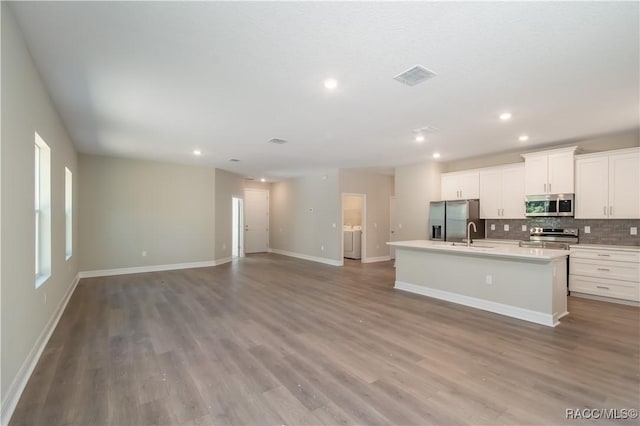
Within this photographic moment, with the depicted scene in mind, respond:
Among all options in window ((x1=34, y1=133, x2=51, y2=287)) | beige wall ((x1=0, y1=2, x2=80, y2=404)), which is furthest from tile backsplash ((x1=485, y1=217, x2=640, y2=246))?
window ((x1=34, y1=133, x2=51, y2=287))

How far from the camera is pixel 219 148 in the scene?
18.4 feet

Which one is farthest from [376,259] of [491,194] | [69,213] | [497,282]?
[69,213]

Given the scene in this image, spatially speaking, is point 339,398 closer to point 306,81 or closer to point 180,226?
point 306,81

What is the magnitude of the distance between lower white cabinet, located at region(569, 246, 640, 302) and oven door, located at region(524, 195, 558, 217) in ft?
2.26

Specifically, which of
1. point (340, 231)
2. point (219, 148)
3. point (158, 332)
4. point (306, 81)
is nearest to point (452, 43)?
point (306, 81)

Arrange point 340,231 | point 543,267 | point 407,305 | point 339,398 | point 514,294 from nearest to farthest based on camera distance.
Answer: point 339,398
point 543,267
point 514,294
point 407,305
point 340,231

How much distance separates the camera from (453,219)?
6.38 metres

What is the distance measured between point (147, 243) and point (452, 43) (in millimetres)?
7092

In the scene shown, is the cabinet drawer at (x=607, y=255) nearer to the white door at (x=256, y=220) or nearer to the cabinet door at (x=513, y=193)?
the cabinet door at (x=513, y=193)

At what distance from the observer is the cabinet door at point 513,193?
221 inches

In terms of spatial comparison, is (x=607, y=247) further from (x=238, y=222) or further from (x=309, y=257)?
(x=238, y=222)

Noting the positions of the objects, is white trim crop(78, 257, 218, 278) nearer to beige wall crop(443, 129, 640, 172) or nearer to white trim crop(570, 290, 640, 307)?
beige wall crop(443, 129, 640, 172)

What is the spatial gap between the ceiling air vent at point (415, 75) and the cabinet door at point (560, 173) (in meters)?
3.79

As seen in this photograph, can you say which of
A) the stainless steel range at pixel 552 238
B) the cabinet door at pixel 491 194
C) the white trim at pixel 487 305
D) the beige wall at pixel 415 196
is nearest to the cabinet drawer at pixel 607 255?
the stainless steel range at pixel 552 238
